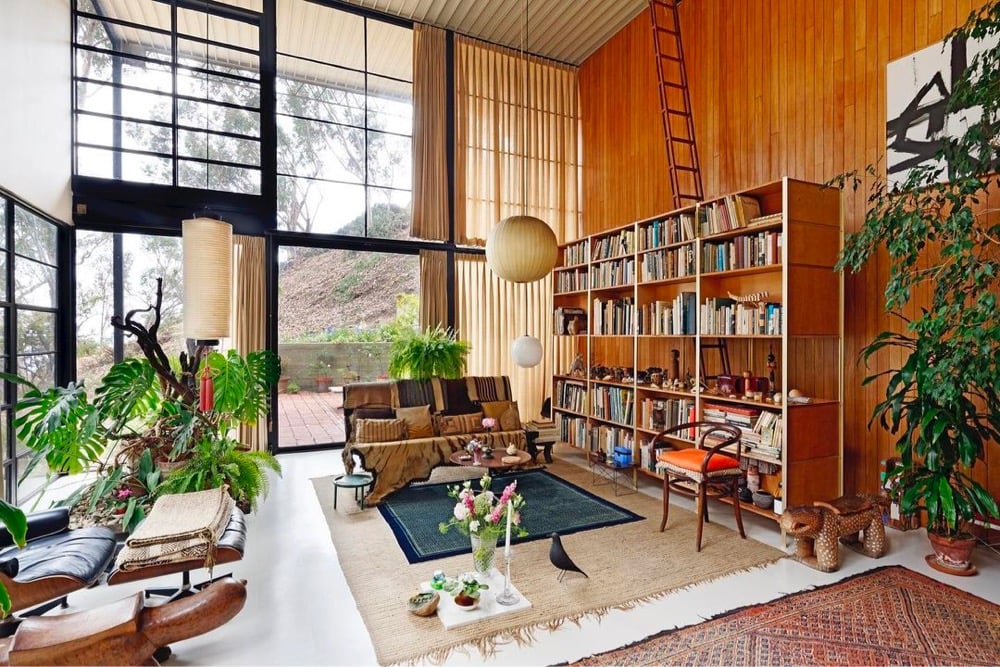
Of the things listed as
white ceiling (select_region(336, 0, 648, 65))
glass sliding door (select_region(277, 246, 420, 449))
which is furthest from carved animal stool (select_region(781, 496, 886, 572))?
white ceiling (select_region(336, 0, 648, 65))

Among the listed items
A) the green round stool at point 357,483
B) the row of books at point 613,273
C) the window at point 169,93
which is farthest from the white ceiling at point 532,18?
the green round stool at point 357,483

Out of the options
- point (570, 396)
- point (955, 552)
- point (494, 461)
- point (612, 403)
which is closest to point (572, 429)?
point (570, 396)

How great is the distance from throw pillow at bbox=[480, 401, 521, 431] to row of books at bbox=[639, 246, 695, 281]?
1.82 metres

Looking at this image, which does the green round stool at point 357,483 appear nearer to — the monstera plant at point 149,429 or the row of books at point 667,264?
the monstera plant at point 149,429

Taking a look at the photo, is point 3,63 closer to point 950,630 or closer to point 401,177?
point 401,177

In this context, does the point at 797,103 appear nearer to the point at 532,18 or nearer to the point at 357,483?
the point at 532,18

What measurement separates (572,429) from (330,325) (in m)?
2.99

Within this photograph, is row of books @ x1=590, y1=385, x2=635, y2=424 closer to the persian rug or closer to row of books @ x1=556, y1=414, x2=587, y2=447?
row of books @ x1=556, y1=414, x2=587, y2=447

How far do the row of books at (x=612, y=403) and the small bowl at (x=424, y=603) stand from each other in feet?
9.06

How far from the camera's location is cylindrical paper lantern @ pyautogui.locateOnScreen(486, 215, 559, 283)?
3781mm

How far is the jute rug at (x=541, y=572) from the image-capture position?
7.48 feet

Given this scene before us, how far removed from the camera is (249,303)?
5410 millimetres

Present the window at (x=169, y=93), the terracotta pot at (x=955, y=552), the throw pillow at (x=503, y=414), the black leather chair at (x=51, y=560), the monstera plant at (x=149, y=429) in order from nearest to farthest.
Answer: the black leather chair at (x=51, y=560), the terracotta pot at (x=955, y=552), the monstera plant at (x=149, y=429), the window at (x=169, y=93), the throw pillow at (x=503, y=414)

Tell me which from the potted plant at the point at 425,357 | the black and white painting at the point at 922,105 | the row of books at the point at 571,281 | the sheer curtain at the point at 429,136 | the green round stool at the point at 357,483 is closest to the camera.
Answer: the black and white painting at the point at 922,105
